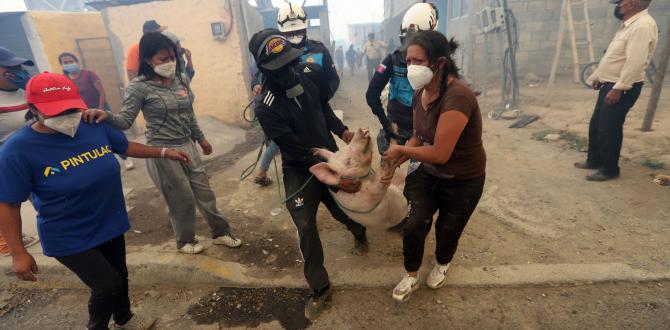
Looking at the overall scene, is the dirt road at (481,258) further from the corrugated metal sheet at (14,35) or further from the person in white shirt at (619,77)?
the corrugated metal sheet at (14,35)

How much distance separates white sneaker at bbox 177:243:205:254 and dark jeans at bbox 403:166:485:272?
2047 millimetres

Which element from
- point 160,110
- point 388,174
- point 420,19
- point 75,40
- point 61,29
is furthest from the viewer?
point 75,40

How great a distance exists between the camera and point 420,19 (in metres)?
3.16

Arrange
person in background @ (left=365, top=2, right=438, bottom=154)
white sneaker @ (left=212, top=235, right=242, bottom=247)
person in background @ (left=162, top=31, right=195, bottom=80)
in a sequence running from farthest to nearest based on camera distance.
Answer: person in background @ (left=162, top=31, right=195, bottom=80) < white sneaker @ (left=212, top=235, right=242, bottom=247) < person in background @ (left=365, top=2, right=438, bottom=154)

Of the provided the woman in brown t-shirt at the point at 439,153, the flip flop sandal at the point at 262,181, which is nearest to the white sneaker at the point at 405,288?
the woman in brown t-shirt at the point at 439,153

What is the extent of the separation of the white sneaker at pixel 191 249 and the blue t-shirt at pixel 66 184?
3.64 ft

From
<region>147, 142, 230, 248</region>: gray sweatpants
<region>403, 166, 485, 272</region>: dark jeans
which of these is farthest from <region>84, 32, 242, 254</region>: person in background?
<region>403, 166, 485, 272</region>: dark jeans

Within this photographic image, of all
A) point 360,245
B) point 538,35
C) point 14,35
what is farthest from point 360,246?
point 14,35

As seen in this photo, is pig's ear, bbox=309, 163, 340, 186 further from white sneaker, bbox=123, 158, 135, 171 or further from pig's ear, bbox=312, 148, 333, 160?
white sneaker, bbox=123, 158, 135, 171

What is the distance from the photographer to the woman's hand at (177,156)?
2698mm

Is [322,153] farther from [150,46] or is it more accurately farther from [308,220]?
→ [150,46]

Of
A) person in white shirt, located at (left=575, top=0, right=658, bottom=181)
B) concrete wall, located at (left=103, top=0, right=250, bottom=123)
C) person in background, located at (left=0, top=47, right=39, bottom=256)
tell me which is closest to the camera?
person in background, located at (left=0, top=47, right=39, bottom=256)

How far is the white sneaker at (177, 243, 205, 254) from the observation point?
3.30m

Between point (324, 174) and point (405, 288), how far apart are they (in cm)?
111
